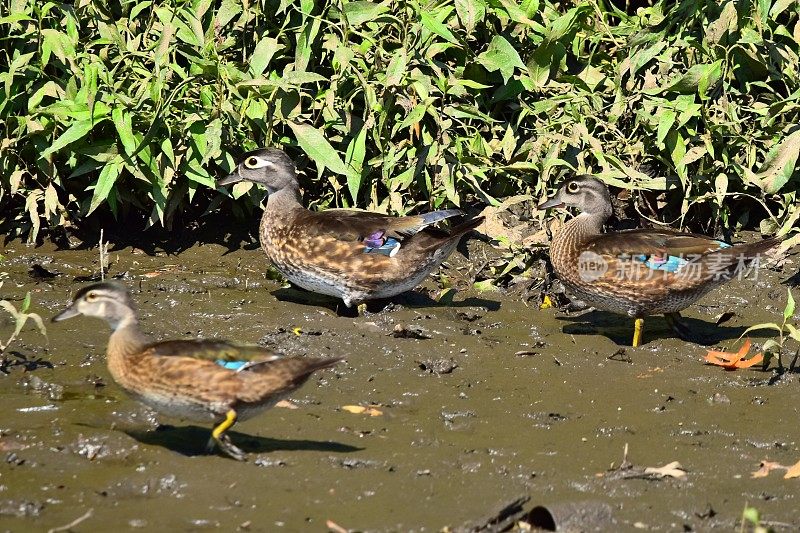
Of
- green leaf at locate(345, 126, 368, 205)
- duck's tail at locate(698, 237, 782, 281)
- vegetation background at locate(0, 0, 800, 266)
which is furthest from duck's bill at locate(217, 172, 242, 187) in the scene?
duck's tail at locate(698, 237, 782, 281)

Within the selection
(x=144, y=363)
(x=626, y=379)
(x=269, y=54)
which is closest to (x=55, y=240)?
(x=269, y=54)

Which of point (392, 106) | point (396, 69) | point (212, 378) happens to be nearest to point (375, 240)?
point (392, 106)

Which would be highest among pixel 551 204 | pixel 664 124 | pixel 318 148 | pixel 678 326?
pixel 664 124

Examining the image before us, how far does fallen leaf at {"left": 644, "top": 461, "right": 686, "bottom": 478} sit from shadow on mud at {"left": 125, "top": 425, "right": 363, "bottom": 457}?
55.4 inches

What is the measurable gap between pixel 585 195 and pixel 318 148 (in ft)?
6.22

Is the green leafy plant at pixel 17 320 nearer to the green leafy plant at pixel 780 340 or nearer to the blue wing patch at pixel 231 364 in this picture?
the blue wing patch at pixel 231 364

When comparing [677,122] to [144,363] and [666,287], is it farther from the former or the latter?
[144,363]

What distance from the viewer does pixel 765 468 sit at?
20.2 ft

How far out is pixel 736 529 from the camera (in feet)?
17.8

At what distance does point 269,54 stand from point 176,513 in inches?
175

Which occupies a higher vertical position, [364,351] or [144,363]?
[144,363]

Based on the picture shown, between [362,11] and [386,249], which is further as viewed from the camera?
[362,11]

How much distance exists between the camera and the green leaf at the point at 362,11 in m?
8.95

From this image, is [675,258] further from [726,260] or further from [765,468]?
[765,468]
